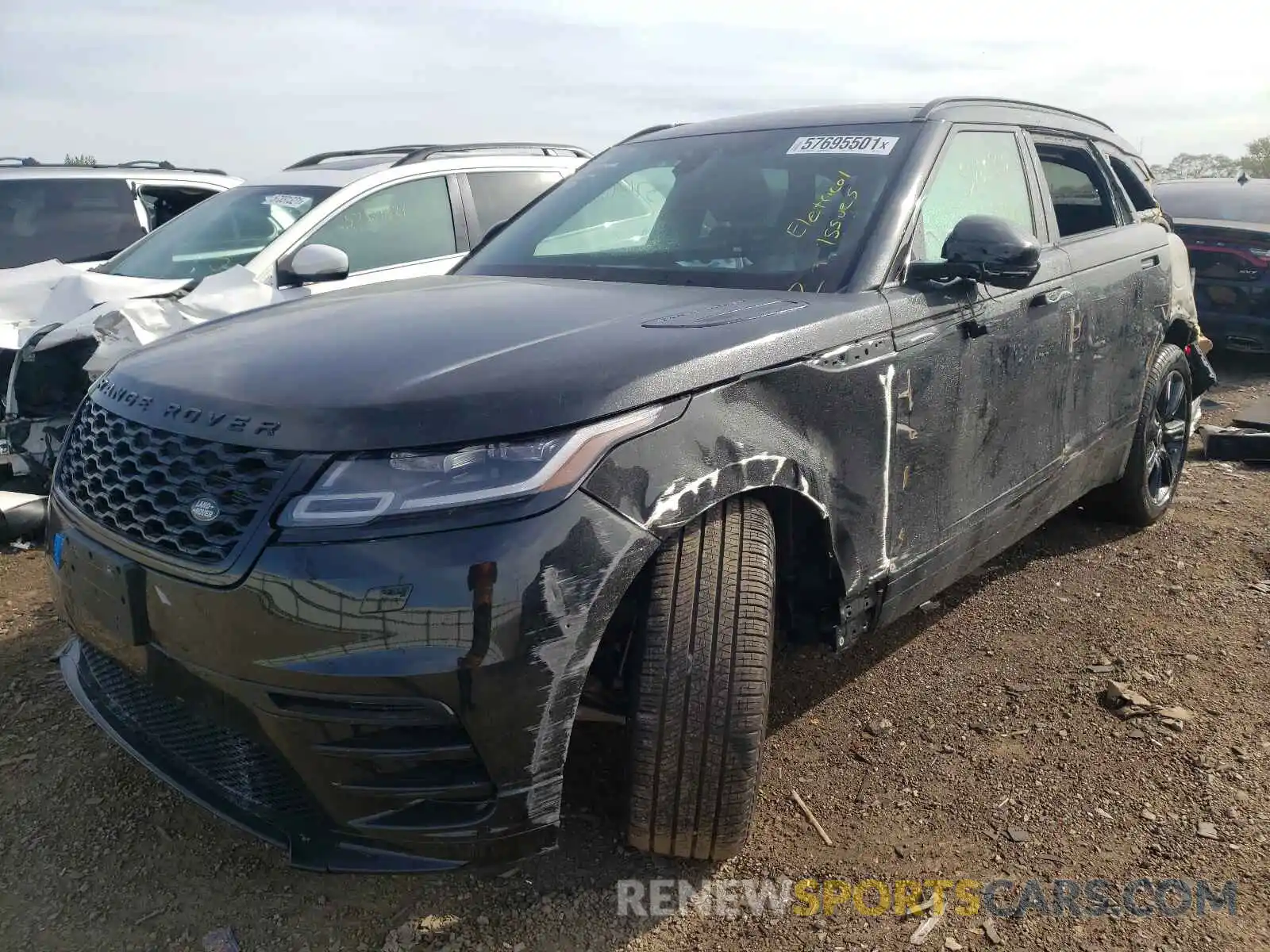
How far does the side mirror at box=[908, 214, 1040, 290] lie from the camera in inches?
106

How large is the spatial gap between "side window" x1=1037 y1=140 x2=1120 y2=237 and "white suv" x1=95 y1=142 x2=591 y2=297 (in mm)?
2890

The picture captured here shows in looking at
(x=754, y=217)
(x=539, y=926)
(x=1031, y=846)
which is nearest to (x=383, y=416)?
(x=539, y=926)

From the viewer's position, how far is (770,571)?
88.3 inches

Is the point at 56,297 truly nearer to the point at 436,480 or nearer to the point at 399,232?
the point at 399,232

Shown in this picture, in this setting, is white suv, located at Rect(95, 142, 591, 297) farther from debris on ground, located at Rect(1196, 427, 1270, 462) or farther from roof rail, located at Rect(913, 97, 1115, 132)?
debris on ground, located at Rect(1196, 427, 1270, 462)

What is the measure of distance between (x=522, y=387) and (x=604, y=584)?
40 cm

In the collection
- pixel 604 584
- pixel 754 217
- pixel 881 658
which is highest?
pixel 754 217

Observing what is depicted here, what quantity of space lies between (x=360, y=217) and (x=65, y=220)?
3.02 m

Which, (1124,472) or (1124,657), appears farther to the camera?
(1124,472)

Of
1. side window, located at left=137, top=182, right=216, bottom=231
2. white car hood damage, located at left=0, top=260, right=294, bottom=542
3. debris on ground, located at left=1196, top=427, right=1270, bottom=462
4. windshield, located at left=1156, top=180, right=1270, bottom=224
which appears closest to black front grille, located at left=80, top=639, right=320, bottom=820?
white car hood damage, located at left=0, top=260, right=294, bottom=542

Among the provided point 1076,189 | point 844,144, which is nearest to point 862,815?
point 844,144

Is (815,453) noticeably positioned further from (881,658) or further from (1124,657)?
(1124,657)

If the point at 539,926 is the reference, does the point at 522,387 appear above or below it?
above

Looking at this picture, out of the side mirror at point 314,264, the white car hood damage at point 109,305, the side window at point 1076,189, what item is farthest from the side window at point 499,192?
the side window at point 1076,189
